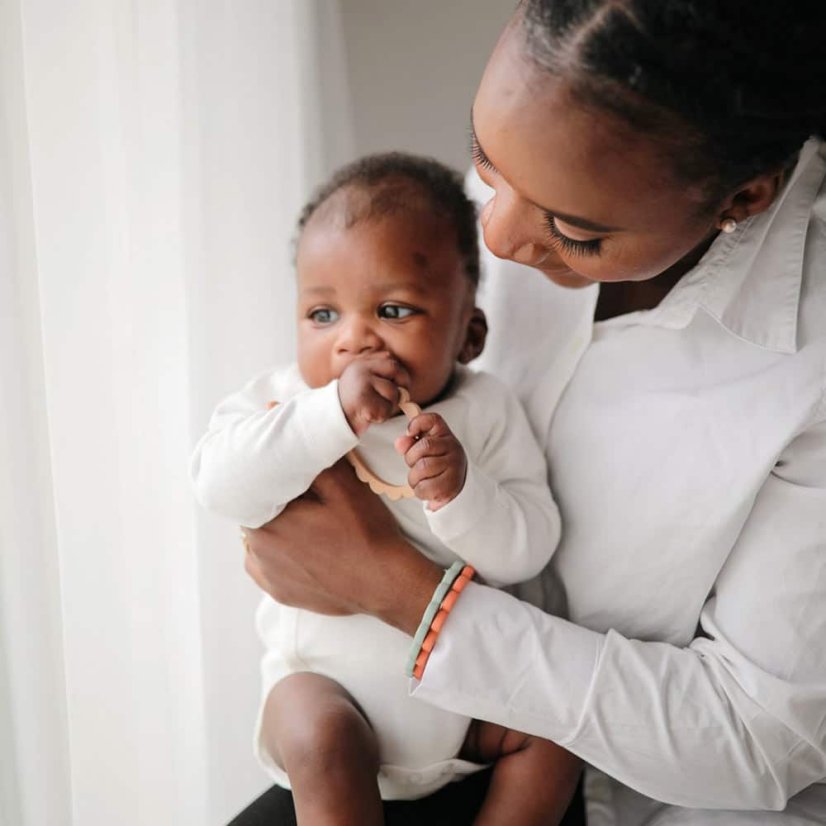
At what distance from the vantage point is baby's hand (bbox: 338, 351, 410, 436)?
1.01 meters

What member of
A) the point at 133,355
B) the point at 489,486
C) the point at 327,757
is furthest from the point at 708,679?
the point at 133,355

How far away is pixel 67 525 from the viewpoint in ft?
3.71

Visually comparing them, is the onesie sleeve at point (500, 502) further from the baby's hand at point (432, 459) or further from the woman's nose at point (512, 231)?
the woman's nose at point (512, 231)

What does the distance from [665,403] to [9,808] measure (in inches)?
36.4

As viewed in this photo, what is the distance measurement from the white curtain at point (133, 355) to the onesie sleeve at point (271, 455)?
19 centimetres

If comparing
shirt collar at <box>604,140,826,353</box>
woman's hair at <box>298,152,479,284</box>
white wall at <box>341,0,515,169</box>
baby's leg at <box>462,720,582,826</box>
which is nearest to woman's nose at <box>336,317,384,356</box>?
woman's hair at <box>298,152,479,284</box>

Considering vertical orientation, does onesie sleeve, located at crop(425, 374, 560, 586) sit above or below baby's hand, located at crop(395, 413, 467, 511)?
below

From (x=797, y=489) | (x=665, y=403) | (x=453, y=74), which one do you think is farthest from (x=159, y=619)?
(x=453, y=74)

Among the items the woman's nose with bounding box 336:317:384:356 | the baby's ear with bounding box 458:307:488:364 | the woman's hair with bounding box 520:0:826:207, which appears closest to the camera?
the woman's hair with bounding box 520:0:826:207

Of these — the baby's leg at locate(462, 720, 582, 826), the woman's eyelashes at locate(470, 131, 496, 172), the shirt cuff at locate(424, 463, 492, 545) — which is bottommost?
the baby's leg at locate(462, 720, 582, 826)

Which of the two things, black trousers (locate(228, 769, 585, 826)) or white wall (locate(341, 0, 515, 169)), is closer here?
black trousers (locate(228, 769, 585, 826))

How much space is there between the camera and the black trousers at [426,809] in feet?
3.74

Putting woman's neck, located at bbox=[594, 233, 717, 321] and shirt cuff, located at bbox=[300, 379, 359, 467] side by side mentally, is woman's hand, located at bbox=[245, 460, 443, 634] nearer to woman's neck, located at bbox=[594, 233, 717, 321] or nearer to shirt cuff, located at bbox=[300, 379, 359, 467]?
shirt cuff, located at bbox=[300, 379, 359, 467]

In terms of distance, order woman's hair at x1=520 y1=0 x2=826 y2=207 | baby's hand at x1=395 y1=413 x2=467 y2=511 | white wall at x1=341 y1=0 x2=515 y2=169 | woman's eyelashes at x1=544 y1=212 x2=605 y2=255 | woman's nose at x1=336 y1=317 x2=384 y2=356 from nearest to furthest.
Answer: woman's hair at x1=520 y1=0 x2=826 y2=207 → woman's eyelashes at x1=544 y1=212 x2=605 y2=255 → baby's hand at x1=395 y1=413 x2=467 y2=511 → woman's nose at x1=336 y1=317 x2=384 y2=356 → white wall at x1=341 y1=0 x2=515 y2=169
